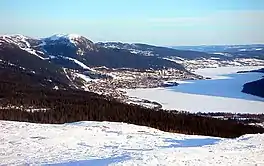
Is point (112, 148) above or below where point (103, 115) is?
above

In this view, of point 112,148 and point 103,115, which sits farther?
point 103,115

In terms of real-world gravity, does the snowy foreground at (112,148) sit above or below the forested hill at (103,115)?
above

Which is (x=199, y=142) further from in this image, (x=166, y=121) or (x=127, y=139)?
(x=166, y=121)

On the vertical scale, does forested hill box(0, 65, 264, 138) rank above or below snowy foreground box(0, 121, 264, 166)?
below

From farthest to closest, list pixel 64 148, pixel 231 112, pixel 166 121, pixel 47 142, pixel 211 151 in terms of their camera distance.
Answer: pixel 231 112 < pixel 166 121 < pixel 47 142 < pixel 64 148 < pixel 211 151

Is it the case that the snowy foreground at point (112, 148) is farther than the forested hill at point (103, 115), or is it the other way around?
the forested hill at point (103, 115)

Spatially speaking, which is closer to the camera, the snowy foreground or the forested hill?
the snowy foreground

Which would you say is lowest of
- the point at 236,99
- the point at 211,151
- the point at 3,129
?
the point at 236,99

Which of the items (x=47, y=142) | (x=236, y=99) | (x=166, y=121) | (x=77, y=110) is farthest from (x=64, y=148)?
(x=236, y=99)
